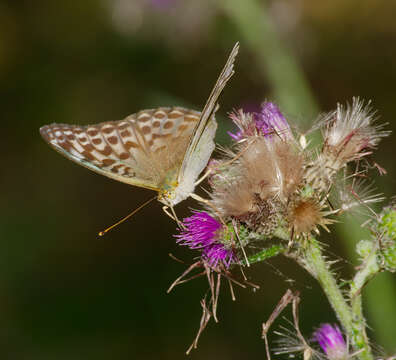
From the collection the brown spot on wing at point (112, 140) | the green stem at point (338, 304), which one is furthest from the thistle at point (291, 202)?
the brown spot on wing at point (112, 140)

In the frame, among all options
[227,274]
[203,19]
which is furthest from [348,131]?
[203,19]

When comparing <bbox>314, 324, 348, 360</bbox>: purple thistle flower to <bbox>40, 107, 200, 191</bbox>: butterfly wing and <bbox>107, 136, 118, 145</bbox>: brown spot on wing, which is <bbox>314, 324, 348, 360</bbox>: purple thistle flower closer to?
<bbox>40, 107, 200, 191</bbox>: butterfly wing

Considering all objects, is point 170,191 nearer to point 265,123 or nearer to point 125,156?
point 125,156

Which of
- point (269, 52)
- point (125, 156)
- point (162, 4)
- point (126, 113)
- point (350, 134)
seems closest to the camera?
point (350, 134)

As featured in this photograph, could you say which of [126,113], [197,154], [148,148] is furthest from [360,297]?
[126,113]

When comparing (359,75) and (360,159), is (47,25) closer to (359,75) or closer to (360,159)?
(359,75)
